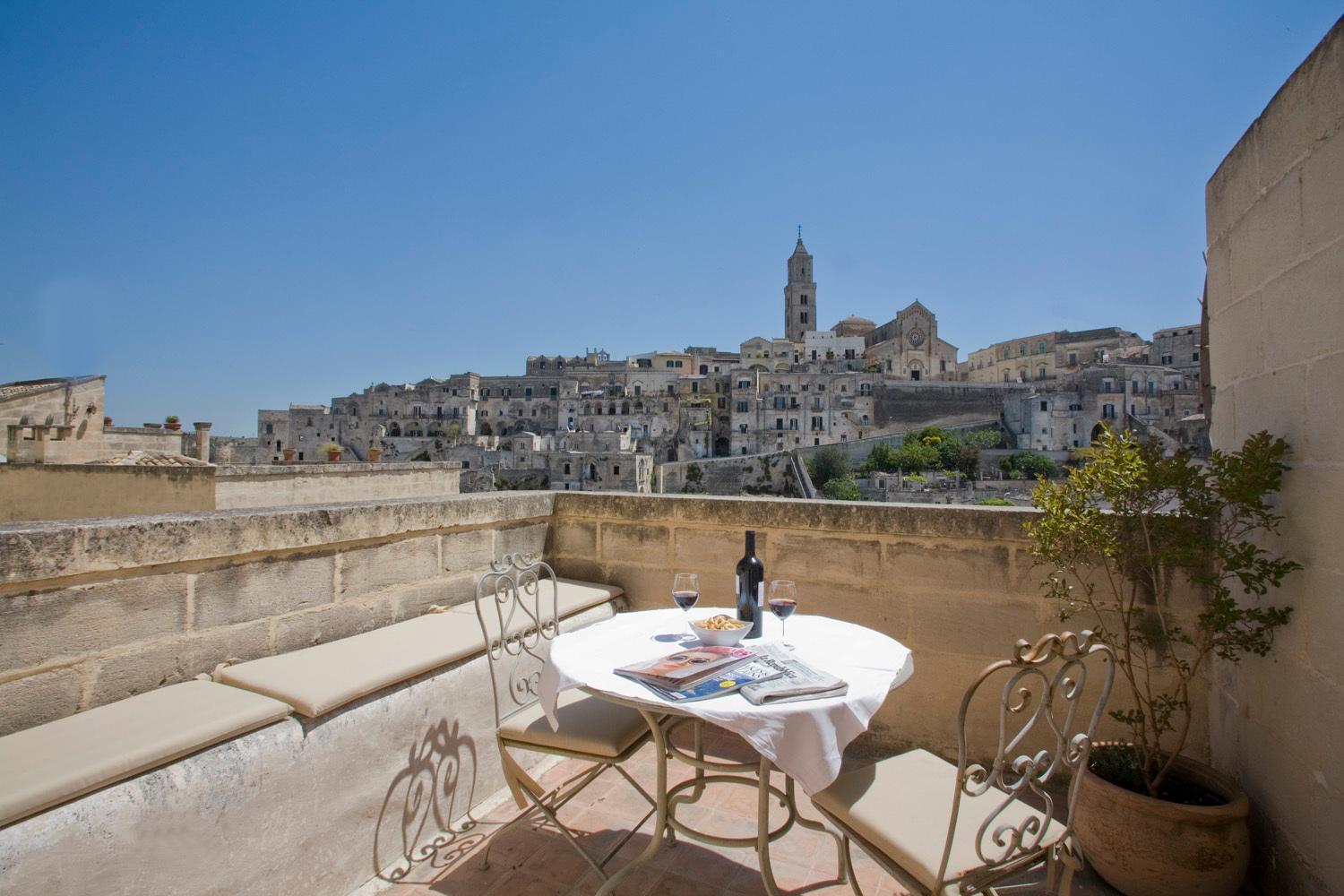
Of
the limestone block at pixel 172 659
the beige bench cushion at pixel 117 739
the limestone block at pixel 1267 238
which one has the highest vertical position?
the limestone block at pixel 1267 238

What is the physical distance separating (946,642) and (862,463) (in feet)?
161

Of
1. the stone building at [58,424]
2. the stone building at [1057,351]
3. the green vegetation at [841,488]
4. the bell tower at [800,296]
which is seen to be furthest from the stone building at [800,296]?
the stone building at [58,424]

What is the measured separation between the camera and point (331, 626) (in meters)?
3.10

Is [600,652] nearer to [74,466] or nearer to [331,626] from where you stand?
[331,626]

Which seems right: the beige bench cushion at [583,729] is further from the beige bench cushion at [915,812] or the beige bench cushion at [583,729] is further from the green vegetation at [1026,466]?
the green vegetation at [1026,466]

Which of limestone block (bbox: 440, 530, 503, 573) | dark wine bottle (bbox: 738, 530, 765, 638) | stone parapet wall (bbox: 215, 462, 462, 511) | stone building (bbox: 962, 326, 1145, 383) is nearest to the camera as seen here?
dark wine bottle (bbox: 738, 530, 765, 638)

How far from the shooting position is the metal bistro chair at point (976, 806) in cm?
157

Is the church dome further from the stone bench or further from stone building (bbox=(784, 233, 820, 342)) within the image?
the stone bench

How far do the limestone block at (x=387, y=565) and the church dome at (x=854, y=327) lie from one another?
251ft

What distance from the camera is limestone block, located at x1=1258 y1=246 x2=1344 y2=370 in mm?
1982

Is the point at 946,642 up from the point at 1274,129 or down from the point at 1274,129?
down

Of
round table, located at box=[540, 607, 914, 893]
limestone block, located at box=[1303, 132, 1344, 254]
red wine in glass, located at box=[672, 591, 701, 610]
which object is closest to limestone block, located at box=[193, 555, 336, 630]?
round table, located at box=[540, 607, 914, 893]

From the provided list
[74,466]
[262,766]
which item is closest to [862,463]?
[74,466]

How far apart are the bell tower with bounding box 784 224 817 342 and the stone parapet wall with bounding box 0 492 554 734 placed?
7407cm
